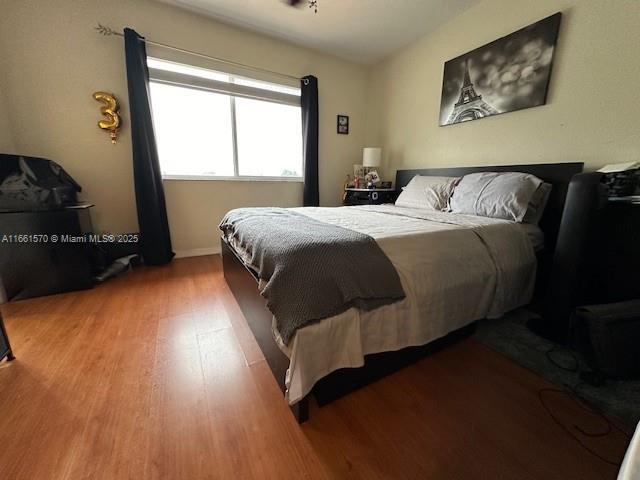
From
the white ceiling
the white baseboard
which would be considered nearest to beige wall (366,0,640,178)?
the white ceiling

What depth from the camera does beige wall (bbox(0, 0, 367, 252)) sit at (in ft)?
7.03

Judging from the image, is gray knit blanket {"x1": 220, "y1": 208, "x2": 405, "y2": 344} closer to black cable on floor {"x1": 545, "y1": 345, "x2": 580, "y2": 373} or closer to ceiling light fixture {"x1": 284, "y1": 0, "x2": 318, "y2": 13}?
black cable on floor {"x1": 545, "y1": 345, "x2": 580, "y2": 373}

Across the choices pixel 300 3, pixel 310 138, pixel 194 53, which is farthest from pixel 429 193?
pixel 194 53

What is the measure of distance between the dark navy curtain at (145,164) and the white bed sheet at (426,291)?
1.99 metres

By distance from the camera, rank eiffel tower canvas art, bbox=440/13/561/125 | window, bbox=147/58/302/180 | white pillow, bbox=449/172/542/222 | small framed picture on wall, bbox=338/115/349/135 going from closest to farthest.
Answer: white pillow, bbox=449/172/542/222, eiffel tower canvas art, bbox=440/13/561/125, window, bbox=147/58/302/180, small framed picture on wall, bbox=338/115/349/135

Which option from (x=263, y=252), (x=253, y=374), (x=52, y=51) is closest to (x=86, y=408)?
(x=253, y=374)

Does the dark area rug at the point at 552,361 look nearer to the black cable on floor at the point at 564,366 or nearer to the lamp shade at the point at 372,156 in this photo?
the black cable on floor at the point at 564,366

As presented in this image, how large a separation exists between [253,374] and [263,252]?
25.7 inches

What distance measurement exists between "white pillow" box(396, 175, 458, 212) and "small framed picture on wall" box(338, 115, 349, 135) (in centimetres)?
156

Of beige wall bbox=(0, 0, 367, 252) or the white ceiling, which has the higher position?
the white ceiling

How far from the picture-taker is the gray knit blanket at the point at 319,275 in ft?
3.02

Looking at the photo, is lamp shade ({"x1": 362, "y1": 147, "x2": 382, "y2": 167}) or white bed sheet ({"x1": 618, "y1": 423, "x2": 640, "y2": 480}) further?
lamp shade ({"x1": 362, "y1": 147, "x2": 382, "y2": 167})

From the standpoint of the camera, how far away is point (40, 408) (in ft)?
3.41

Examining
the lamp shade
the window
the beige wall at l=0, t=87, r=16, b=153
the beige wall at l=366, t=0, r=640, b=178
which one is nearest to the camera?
the beige wall at l=366, t=0, r=640, b=178
